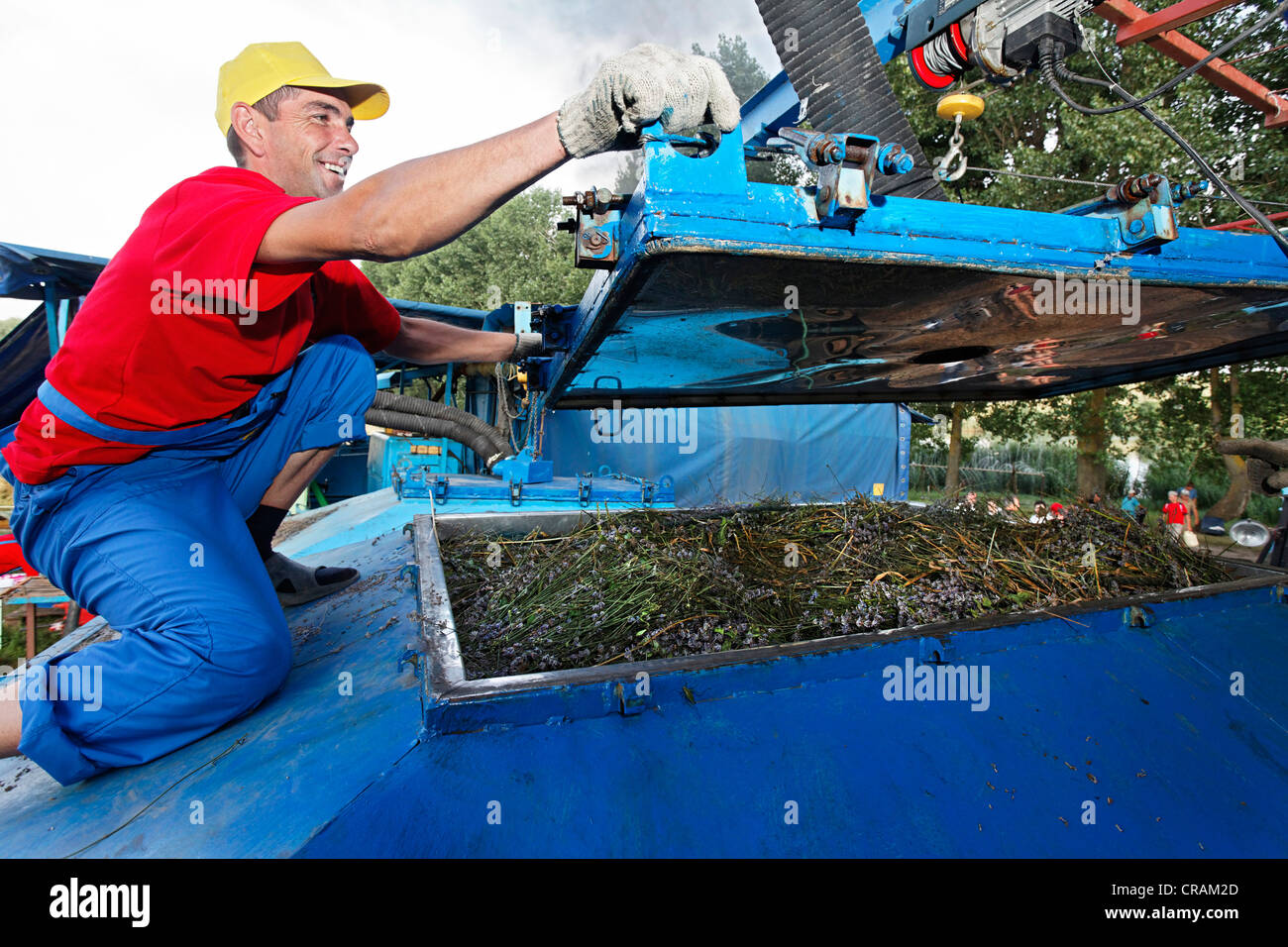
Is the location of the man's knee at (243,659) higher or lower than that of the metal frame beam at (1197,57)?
lower

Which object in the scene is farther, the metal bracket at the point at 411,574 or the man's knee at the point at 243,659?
the metal bracket at the point at 411,574

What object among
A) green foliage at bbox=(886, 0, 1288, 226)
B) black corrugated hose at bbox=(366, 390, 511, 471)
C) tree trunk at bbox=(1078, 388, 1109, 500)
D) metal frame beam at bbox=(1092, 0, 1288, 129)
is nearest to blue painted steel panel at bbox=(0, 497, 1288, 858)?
metal frame beam at bbox=(1092, 0, 1288, 129)

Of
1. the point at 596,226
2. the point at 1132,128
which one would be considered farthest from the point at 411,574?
the point at 1132,128

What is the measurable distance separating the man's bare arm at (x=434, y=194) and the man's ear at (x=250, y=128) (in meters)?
0.91

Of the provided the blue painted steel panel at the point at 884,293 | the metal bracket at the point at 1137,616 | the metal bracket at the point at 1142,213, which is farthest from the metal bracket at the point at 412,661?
the metal bracket at the point at 1142,213

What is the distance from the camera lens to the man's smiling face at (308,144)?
1.93 meters

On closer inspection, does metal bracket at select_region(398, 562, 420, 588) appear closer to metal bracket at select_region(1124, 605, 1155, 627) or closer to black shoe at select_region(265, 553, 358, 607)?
black shoe at select_region(265, 553, 358, 607)

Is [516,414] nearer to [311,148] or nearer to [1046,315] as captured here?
[311,148]

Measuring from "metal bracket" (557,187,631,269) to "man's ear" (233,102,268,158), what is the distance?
37.9 inches

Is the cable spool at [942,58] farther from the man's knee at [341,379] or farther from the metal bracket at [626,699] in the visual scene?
the metal bracket at [626,699]

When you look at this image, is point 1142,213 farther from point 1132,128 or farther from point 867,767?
point 1132,128

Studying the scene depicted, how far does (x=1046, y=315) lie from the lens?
1894mm
